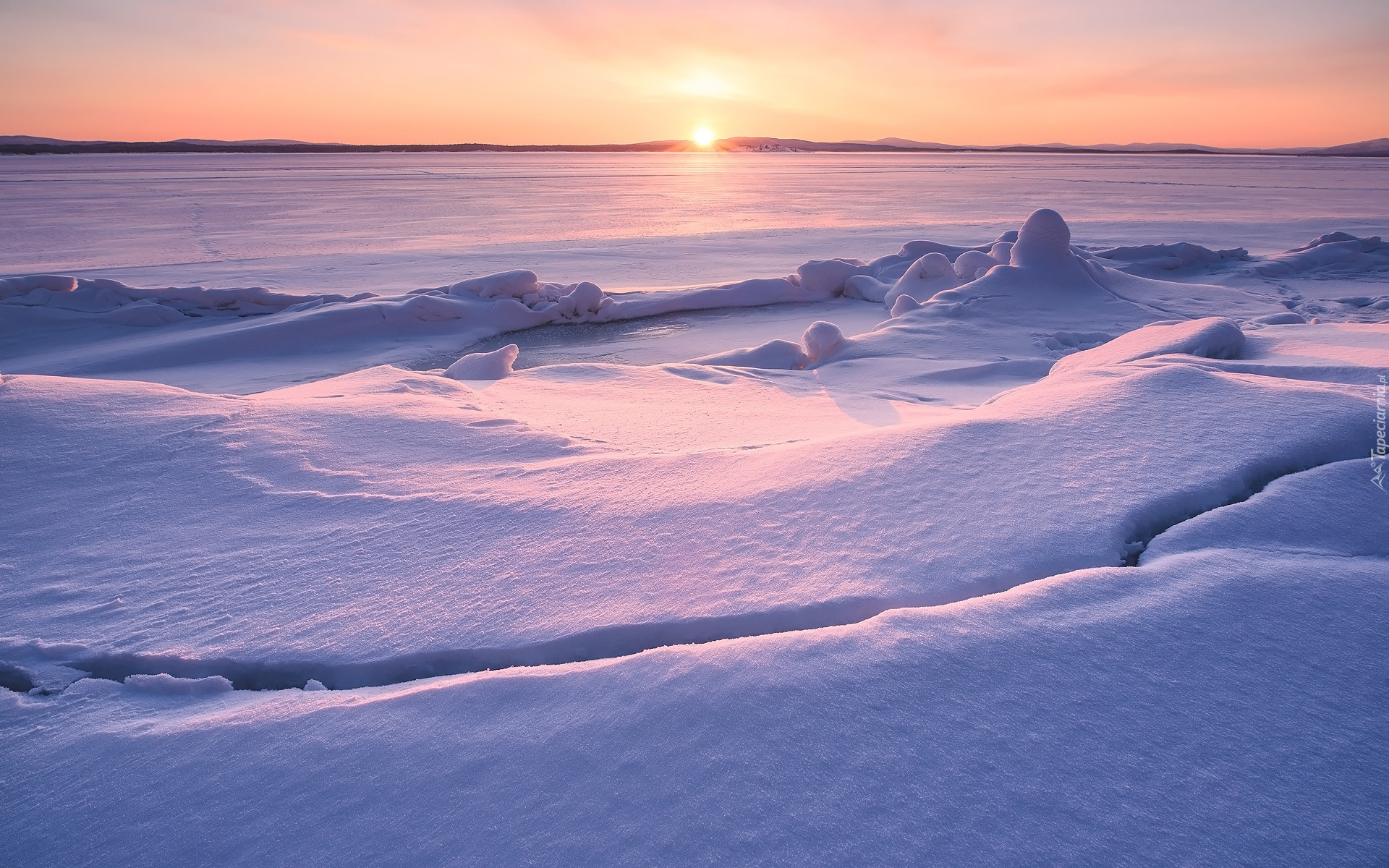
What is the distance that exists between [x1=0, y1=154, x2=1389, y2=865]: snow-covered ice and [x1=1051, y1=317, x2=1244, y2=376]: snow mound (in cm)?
3

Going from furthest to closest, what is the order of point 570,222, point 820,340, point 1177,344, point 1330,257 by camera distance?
1. point 570,222
2. point 1330,257
3. point 820,340
4. point 1177,344

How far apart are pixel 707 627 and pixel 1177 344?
262 cm

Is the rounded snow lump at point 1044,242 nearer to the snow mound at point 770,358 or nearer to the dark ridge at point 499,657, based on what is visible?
the snow mound at point 770,358

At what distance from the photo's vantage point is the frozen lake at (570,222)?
28.0 ft

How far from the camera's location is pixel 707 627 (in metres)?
1.37

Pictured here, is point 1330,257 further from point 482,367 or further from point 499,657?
point 499,657

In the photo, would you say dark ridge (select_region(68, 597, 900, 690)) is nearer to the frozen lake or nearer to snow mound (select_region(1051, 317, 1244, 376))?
snow mound (select_region(1051, 317, 1244, 376))

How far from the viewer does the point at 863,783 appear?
98 cm

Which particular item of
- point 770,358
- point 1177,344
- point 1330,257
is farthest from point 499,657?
point 1330,257

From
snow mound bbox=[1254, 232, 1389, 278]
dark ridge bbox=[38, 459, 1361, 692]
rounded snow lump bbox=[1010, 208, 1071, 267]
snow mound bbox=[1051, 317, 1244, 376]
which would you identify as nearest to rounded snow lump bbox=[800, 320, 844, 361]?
snow mound bbox=[1051, 317, 1244, 376]

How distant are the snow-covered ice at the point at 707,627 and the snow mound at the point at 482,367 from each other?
101cm

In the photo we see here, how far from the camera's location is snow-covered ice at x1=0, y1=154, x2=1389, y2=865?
0.96m

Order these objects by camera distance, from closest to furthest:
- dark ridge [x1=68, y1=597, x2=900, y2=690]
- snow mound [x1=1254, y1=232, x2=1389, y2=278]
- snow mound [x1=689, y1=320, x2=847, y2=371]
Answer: dark ridge [x1=68, y1=597, x2=900, y2=690] → snow mound [x1=689, y1=320, x2=847, y2=371] → snow mound [x1=1254, y1=232, x2=1389, y2=278]

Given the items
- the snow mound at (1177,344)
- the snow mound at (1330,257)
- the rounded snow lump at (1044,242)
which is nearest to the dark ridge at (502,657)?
the snow mound at (1177,344)
